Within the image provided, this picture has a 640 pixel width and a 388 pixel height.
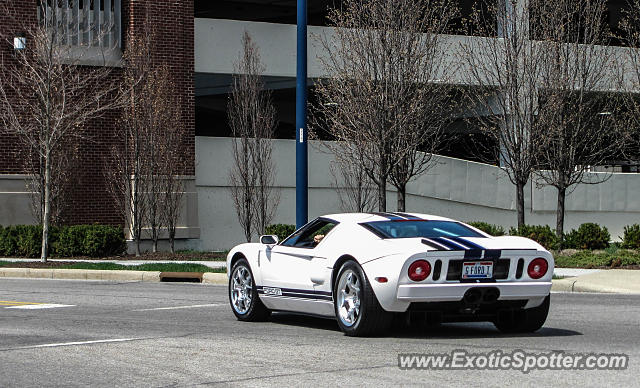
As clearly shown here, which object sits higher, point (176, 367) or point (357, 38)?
point (357, 38)

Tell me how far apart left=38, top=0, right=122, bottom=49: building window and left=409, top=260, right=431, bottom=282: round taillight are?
65.7 ft

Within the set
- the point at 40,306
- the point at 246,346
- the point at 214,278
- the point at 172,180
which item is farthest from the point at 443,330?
the point at 172,180

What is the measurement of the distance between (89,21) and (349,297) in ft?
68.9

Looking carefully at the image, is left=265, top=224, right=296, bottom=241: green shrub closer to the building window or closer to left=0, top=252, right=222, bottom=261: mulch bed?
left=0, top=252, right=222, bottom=261: mulch bed

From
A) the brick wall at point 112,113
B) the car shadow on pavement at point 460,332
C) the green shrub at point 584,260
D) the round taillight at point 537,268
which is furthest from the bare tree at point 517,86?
the round taillight at point 537,268

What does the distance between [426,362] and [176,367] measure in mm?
2152

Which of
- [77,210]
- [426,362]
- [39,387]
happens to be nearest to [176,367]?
[39,387]

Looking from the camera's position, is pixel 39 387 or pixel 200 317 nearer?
pixel 39 387

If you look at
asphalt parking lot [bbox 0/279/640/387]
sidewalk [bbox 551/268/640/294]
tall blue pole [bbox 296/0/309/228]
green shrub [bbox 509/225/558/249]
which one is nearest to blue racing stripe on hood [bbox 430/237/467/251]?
asphalt parking lot [bbox 0/279/640/387]

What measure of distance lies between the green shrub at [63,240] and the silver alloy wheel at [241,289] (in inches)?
585

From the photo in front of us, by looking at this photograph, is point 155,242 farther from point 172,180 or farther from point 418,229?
point 418,229

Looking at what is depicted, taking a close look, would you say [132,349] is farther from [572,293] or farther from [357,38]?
[357,38]

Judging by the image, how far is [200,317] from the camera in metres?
14.0

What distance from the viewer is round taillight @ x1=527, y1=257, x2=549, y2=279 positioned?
11.3 m
